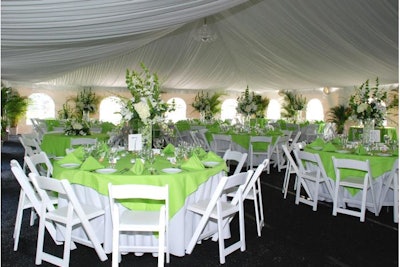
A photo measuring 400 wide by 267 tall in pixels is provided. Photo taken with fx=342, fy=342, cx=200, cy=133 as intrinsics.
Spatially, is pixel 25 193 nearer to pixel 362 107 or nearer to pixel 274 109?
pixel 362 107

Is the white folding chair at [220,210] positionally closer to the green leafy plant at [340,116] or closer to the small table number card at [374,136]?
the small table number card at [374,136]

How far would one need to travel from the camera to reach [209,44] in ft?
41.8

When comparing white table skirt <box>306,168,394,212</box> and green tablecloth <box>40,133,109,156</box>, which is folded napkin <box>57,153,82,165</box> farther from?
white table skirt <box>306,168,394,212</box>

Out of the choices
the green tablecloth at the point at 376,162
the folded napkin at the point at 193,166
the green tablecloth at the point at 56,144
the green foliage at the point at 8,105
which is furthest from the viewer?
the green foliage at the point at 8,105

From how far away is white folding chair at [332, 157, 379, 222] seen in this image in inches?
171

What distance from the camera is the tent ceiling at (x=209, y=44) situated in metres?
3.97

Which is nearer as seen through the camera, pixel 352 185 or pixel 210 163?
pixel 210 163

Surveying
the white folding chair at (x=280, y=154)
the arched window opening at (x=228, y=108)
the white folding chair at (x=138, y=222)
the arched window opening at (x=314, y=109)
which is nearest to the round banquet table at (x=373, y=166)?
the white folding chair at (x=280, y=154)

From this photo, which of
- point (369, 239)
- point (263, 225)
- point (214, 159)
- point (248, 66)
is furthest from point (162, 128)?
point (248, 66)

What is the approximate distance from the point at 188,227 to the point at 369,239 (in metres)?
2.14

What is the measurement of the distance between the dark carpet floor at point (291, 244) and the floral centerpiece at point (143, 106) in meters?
1.53

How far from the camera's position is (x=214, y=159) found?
154 inches

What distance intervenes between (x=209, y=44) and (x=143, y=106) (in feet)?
30.5

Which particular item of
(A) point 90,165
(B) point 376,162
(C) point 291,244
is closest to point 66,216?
(A) point 90,165
